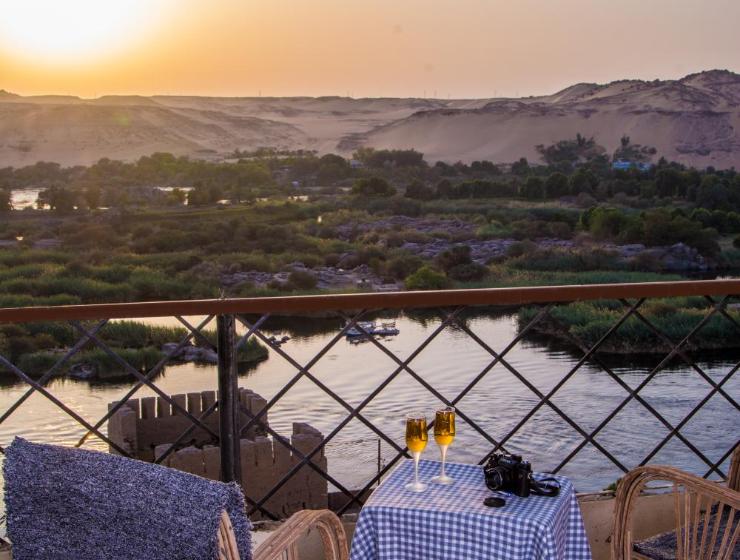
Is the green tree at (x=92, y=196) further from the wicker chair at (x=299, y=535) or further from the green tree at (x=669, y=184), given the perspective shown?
the wicker chair at (x=299, y=535)

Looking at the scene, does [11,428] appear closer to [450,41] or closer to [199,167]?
[199,167]

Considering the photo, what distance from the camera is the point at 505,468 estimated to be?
1.70 meters

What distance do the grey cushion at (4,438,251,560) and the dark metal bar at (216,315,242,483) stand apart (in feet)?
3.06

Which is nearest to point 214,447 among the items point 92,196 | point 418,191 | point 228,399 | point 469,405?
point 228,399

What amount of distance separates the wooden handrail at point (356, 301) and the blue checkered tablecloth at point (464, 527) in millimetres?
503

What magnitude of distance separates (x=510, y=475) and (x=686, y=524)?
0.36 m

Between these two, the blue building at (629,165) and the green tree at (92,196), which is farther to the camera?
the blue building at (629,165)

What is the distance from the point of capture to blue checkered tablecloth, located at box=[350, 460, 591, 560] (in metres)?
1.58

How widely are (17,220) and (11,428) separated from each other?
11.3 meters

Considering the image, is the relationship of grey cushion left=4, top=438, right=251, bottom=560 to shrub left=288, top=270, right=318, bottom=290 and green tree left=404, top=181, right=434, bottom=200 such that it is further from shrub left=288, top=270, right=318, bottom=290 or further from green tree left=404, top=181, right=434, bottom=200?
green tree left=404, top=181, right=434, bottom=200

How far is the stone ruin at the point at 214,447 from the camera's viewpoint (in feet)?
21.2

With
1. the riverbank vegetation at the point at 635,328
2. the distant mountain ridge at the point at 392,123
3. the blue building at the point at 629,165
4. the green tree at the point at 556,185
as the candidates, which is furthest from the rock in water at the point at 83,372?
the blue building at the point at 629,165

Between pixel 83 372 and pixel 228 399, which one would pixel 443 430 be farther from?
pixel 83 372

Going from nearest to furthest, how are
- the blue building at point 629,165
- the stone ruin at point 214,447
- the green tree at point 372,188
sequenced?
the stone ruin at point 214,447, the green tree at point 372,188, the blue building at point 629,165
